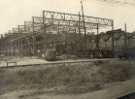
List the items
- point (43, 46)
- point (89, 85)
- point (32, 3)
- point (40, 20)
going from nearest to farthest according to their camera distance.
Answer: point (89, 85) < point (32, 3) < point (40, 20) < point (43, 46)

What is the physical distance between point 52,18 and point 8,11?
1007cm

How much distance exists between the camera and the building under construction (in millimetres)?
25312

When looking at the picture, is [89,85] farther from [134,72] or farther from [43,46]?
[43,46]

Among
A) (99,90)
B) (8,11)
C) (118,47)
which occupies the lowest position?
(99,90)

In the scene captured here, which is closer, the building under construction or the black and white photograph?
the black and white photograph

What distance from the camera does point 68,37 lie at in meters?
29.0

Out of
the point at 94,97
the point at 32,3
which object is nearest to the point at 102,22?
the point at 32,3

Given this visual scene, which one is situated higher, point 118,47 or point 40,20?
point 40,20

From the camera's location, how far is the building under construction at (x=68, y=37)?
25312mm

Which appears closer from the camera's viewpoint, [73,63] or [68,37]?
[73,63]

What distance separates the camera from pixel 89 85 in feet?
40.0

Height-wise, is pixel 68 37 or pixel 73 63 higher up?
pixel 68 37

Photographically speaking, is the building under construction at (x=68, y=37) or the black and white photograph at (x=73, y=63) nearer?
the black and white photograph at (x=73, y=63)

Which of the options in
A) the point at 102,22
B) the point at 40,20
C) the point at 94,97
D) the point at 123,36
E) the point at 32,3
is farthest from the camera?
the point at 102,22
